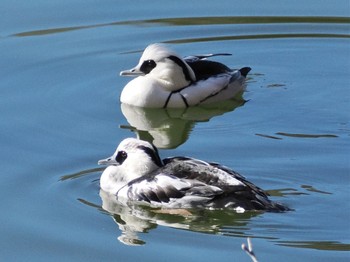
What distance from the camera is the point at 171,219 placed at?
11.2 meters

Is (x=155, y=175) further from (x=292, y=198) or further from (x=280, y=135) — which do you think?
(x=280, y=135)

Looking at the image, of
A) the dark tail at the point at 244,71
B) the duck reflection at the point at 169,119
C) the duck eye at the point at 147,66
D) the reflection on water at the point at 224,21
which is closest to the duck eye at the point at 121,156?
the duck reflection at the point at 169,119

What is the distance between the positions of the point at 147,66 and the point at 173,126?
109cm

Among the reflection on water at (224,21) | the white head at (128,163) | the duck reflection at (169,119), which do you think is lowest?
the white head at (128,163)

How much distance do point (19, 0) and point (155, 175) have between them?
6.54 meters

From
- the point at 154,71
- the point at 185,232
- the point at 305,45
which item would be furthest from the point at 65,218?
the point at 305,45

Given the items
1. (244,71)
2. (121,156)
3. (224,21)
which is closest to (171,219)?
(121,156)

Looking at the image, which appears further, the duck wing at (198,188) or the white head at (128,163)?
the white head at (128,163)

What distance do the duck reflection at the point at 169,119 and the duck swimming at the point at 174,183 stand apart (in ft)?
4.86

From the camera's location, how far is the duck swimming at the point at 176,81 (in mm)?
14688

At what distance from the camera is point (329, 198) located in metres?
11.2

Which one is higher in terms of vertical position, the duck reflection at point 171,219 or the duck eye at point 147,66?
the duck eye at point 147,66

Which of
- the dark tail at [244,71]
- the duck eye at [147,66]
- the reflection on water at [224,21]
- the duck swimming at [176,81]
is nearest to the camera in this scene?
the duck swimming at [176,81]

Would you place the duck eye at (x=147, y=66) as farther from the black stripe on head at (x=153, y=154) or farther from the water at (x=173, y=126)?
the black stripe on head at (x=153, y=154)
